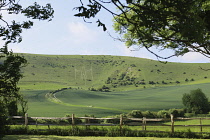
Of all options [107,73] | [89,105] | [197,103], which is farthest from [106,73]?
[197,103]

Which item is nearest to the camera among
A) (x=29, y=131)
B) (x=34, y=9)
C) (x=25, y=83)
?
(x=34, y=9)

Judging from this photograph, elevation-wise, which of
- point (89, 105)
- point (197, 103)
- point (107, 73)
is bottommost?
point (89, 105)

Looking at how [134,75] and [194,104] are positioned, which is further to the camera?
[134,75]

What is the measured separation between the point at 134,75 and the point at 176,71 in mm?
20339

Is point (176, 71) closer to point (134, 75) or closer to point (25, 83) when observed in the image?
point (134, 75)

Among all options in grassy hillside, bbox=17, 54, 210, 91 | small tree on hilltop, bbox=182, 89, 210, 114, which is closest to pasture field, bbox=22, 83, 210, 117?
small tree on hilltop, bbox=182, 89, 210, 114

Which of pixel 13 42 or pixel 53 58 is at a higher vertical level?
pixel 53 58

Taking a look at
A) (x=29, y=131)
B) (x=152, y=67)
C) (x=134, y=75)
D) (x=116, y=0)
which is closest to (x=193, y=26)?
(x=116, y=0)

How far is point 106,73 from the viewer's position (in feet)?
474

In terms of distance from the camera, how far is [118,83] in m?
127

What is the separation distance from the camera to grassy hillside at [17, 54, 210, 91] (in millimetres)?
123625

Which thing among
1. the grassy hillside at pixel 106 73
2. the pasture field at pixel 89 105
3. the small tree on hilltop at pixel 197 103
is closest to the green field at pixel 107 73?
the grassy hillside at pixel 106 73

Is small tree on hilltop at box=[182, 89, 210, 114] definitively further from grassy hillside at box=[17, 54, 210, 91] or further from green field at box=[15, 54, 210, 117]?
grassy hillside at box=[17, 54, 210, 91]

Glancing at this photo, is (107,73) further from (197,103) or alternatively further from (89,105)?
(197,103)
